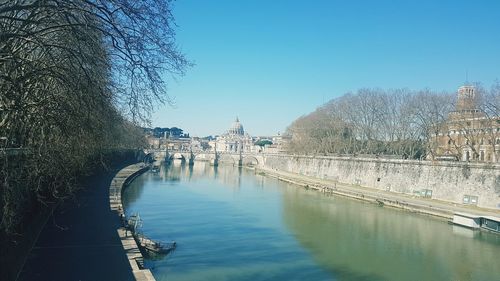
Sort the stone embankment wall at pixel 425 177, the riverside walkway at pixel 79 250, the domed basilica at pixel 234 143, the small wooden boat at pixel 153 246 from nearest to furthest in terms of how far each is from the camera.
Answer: the riverside walkway at pixel 79 250 < the small wooden boat at pixel 153 246 < the stone embankment wall at pixel 425 177 < the domed basilica at pixel 234 143

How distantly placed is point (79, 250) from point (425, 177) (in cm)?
2704

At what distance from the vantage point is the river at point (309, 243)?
602 inches

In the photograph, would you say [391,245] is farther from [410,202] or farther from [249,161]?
[249,161]

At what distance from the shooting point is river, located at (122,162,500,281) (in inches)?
602

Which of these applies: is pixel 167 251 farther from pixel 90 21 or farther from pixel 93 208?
pixel 90 21

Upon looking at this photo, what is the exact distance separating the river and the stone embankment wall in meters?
4.26

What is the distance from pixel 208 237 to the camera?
788 inches

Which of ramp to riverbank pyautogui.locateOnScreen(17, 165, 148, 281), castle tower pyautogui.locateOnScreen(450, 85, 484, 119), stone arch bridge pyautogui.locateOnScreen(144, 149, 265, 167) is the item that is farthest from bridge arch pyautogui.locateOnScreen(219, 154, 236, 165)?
ramp to riverbank pyautogui.locateOnScreen(17, 165, 148, 281)

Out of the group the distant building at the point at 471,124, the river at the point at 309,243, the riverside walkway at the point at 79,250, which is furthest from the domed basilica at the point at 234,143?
the riverside walkway at the point at 79,250

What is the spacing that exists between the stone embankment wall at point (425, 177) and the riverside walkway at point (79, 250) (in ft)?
71.6

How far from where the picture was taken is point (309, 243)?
65.1ft

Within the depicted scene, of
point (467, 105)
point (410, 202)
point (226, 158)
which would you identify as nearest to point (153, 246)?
point (410, 202)

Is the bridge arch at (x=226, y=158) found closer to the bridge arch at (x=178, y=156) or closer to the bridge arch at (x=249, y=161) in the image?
the bridge arch at (x=249, y=161)

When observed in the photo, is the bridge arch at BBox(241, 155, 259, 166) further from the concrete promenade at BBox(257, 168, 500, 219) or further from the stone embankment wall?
the concrete promenade at BBox(257, 168, 500, 219)
